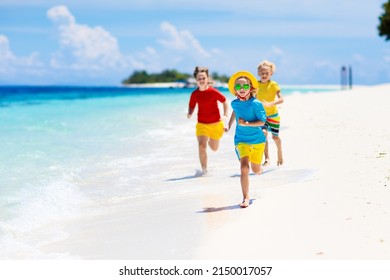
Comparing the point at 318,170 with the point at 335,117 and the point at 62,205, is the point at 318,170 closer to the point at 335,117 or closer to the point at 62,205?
the point at 62,205

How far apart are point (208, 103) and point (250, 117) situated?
243 centimetres

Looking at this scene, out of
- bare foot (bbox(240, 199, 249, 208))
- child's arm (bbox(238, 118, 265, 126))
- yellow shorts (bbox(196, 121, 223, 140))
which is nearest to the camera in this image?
bare foot (bbox(240, 199, 249, 208))

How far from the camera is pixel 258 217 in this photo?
5.18 metres

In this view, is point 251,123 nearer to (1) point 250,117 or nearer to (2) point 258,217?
(1) point 250,117

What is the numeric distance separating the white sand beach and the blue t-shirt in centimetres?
64

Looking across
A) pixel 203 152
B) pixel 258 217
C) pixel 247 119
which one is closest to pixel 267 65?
pixel 203 152

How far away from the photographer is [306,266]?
12.8ft

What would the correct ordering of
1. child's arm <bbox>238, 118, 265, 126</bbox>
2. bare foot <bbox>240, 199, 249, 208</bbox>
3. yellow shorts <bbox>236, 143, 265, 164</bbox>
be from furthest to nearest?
yellow shorts <bbox>236, 143, 265, 164</bbox> → child's arm <bbox>238, 118, 265, 126</bbox> → bare foot <bbox>240, 199, 249, 208</bbox>

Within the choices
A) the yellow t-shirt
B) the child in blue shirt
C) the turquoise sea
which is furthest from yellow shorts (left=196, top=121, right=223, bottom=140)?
the child in blue shirt

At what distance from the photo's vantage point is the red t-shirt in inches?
329

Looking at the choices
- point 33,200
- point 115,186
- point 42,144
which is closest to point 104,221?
point 33,200

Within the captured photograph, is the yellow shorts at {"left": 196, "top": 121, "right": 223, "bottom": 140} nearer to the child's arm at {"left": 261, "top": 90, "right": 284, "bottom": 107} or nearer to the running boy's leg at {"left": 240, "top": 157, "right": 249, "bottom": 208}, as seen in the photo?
the child's arm at {"left": 261, "top": 90, "right": 284, "bottom": 107}

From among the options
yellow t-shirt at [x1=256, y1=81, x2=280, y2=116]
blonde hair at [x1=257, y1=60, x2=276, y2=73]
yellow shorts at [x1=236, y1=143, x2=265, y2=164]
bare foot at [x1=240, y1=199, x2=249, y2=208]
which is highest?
blonde hair at [x1=257, y1=60, x2=276, y2=73]

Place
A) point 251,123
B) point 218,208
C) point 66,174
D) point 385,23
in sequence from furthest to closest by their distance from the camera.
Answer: point 385,23 → point 66,174 → point 251,123 → point 218,208
